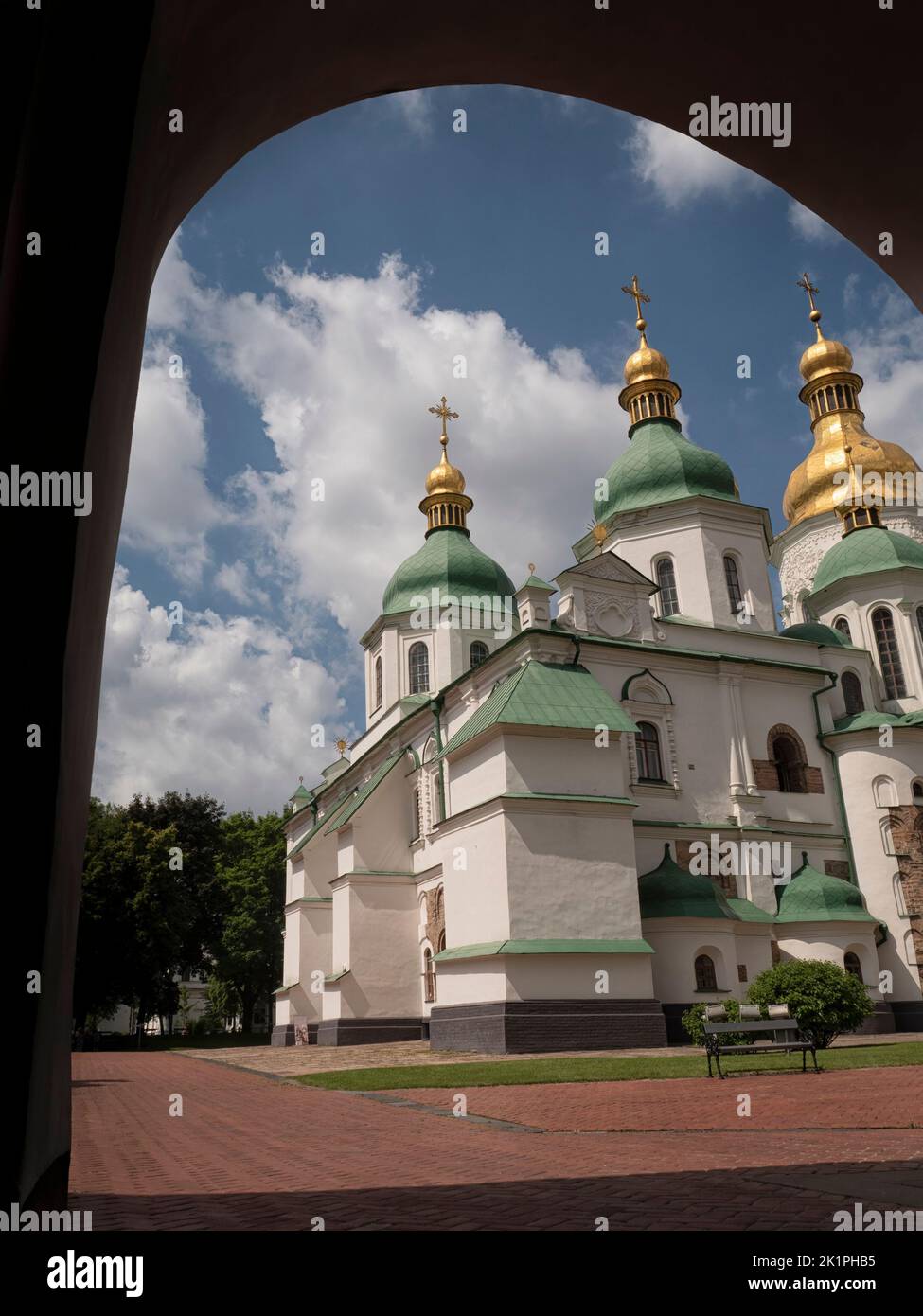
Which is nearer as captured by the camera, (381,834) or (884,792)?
(884,792)

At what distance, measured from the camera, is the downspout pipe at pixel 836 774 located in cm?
2981

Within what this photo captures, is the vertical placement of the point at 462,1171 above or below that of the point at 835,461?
below

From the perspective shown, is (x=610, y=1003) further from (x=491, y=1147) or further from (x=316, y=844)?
(x=316, y=844)

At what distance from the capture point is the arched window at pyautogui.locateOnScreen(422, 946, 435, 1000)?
29.9 meters

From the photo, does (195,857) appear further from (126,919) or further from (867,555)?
(867,555)

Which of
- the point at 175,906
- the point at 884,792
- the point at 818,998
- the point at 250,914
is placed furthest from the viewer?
the point at 250,914

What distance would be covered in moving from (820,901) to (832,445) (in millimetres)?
24400

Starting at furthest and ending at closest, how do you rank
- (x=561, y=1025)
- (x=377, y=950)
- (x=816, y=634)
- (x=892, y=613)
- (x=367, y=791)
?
(x=892, y=613), (x=816, y=634), (x=367, y=791), (x=377, y=950), (x=561, y=1025)

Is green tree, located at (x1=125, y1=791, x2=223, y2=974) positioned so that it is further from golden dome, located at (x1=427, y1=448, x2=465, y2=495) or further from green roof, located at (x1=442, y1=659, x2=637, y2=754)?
green roof, located at (x1=442, y1=659, x2=637, y2=754)

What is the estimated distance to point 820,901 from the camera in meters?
27.2

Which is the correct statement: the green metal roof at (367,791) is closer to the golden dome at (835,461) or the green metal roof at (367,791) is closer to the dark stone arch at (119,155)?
the golden dome at (835,461)

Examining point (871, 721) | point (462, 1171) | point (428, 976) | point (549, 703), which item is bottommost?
point (462, 1171)

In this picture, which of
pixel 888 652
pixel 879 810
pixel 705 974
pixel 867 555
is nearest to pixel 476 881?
pixel 705 974

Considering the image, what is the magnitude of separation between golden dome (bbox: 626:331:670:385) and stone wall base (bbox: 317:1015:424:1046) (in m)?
24.5
